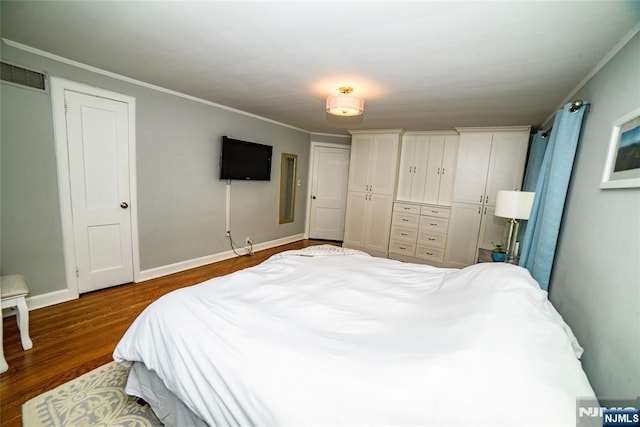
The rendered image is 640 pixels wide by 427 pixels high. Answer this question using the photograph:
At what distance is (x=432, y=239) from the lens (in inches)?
179

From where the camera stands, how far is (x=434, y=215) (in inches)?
177

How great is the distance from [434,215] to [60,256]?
4.98m

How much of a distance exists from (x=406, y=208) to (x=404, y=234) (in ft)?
1.58

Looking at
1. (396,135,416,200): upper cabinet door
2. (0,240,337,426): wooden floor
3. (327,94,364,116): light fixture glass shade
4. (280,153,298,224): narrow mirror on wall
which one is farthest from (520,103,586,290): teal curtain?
(280,153,298,224): narrow mirror on wall

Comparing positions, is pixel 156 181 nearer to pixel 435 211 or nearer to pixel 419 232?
pixel 419 232

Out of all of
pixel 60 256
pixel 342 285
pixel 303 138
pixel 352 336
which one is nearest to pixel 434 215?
pixel 303 138

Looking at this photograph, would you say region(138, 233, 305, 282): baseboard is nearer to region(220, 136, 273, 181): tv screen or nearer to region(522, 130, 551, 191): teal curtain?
region(220, 136, 273, 181): tv screen

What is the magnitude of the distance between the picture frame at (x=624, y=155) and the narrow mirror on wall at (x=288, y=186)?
13.9ft

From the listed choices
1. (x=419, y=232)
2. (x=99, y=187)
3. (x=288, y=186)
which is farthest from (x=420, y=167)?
(x=99, y=187)

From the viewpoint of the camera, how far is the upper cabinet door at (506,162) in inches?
151

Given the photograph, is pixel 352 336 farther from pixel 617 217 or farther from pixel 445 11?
pixel 445 11

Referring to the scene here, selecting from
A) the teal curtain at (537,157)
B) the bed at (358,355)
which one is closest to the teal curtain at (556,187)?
the bed at (358,355)

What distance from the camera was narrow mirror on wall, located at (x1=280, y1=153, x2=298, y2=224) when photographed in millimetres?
5012

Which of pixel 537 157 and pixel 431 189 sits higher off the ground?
pixel 537 157
